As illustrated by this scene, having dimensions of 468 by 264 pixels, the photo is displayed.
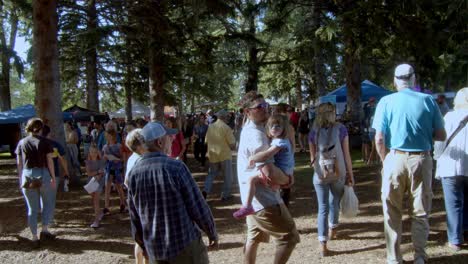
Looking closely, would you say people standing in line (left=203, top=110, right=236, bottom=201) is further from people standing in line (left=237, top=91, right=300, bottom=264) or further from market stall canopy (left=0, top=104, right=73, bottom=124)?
market stall canopy (left=0, top=104, right=73, bottom=124)

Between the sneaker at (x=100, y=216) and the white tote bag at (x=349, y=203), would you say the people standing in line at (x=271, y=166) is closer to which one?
the white tote bag at (x=349, y=203)

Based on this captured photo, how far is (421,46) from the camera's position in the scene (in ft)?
36.7

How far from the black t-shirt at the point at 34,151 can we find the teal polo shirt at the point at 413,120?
4601mm

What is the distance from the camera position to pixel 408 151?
4.14 metres

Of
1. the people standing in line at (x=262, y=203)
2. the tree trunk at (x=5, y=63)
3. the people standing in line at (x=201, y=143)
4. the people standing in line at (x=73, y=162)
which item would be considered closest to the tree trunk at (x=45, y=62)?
the people standing in line at (x=73, y=162)

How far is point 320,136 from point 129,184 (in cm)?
277

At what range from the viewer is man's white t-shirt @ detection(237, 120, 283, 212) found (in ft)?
12.3

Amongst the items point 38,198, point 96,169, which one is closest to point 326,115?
point 96,169

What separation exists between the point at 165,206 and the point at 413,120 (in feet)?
8.31

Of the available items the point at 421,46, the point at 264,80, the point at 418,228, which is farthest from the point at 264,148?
the point at 264,80

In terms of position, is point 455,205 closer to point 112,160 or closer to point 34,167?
point 112,160

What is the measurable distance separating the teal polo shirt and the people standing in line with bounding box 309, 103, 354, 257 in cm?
94

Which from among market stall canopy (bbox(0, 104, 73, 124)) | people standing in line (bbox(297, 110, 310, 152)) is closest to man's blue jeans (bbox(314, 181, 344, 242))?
people standing in line (bbox(297, 110, 310, 152))

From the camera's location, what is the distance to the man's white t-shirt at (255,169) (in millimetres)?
3736
